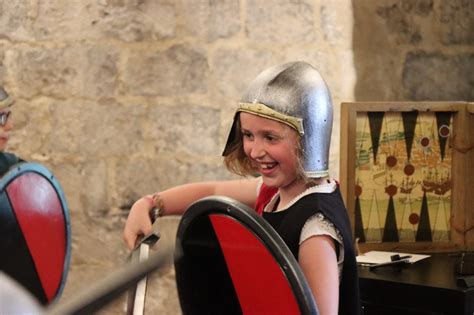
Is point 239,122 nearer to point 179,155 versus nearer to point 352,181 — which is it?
point 352,181

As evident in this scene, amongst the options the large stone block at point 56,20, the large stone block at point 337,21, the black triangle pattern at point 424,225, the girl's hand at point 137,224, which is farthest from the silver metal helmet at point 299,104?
the large stone block at point 337,21

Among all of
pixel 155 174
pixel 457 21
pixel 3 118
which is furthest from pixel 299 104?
pixel 457 21

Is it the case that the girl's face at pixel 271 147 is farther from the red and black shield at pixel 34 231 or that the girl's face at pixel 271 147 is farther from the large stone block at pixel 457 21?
the large stone block at pixel 457 21

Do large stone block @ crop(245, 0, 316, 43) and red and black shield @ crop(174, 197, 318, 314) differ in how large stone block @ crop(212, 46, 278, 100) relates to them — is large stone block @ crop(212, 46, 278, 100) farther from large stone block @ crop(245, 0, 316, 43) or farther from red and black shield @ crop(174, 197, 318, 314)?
red and black shield @ crop(174, 197, 318, 314)

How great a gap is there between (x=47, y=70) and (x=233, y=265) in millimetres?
1184

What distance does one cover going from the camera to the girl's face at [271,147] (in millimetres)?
1474

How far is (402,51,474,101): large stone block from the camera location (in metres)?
2.84

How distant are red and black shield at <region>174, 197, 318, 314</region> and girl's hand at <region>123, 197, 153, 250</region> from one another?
0.20m

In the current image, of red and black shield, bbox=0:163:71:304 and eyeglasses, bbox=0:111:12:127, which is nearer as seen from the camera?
red and black shield, bbox=0:163:71:304

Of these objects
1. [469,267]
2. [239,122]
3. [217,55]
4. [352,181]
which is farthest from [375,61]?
[239,122]

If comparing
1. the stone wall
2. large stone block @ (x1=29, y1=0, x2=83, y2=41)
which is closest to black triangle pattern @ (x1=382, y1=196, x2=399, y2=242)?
the stone wall

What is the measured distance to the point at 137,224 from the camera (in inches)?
61.7

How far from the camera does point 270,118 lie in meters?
1.46

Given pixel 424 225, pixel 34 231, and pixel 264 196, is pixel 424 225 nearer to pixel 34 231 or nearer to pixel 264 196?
pixel 264 196
